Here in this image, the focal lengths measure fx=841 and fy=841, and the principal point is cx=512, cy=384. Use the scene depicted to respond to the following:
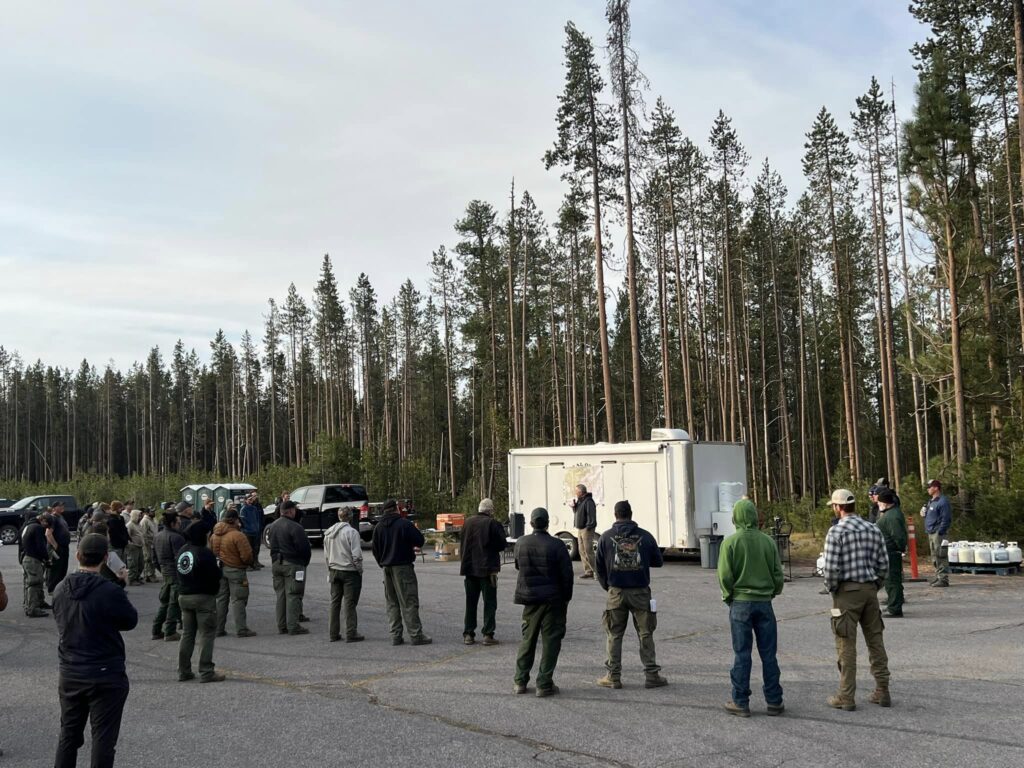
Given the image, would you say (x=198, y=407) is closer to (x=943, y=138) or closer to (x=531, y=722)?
(x=943, y=138)

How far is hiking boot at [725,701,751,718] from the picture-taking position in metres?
6.85

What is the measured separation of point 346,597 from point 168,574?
8.17 feet

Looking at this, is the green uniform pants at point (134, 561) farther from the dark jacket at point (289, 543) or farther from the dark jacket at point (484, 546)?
the dark jacket at point (484, 546)

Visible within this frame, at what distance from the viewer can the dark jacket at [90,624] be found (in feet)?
17.3

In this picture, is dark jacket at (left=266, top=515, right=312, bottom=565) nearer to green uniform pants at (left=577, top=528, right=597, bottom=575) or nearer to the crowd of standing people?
the crowd of standing people

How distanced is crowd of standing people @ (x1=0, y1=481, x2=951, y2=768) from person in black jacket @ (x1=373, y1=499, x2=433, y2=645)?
0.7 inches

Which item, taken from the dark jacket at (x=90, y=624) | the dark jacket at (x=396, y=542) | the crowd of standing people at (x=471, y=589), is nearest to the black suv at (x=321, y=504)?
the crowd of standing people at (x=471, y=589)

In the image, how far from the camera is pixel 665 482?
18750 millimetres

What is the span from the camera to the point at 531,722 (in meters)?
6.82

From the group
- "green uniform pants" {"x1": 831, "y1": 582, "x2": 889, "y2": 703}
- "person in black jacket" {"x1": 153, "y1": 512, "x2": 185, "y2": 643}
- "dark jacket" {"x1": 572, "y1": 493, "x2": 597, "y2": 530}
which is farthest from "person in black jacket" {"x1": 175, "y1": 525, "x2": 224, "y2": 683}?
"dark jacket" {"x1": 572, "y1": 493, "x2": 597, "y2": 530}

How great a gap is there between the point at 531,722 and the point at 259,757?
2.11m

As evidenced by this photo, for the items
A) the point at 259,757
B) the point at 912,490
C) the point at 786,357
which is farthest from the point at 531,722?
the point at 786,357

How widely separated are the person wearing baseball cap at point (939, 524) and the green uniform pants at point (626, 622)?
856 centimetres

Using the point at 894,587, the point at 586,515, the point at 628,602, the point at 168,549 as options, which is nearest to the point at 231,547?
the point at 168,549
